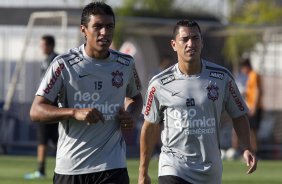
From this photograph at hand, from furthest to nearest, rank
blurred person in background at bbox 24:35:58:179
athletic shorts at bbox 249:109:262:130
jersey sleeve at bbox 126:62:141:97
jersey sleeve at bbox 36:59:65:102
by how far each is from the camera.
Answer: athletic shorts at bbox 249:109:262:130 → blurred person in background at bbox 24:35:58:179 → jersey sleeve at bbox 126:62:141:97 → jersey sleeve at bbox 36:59:65:102

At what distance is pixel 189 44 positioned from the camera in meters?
10.1

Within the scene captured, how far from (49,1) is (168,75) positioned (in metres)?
26.0

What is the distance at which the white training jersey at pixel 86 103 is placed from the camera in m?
9.53

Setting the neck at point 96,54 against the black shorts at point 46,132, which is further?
the black shorts at point 46,132

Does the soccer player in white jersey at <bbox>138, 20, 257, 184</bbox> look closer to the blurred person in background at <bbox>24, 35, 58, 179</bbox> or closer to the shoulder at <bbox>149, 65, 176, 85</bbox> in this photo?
the shoulder at <bbox>149, 65, 176, 85</bbox>

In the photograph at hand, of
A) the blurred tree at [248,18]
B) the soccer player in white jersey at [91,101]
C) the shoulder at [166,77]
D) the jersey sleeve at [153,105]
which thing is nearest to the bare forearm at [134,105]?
the jersey sleeve at [153,105]

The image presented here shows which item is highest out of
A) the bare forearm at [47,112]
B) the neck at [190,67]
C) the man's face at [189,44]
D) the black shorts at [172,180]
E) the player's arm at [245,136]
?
the man's face at [189,44]

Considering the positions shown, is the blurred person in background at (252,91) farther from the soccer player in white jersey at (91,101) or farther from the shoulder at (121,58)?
the soccer player in white jersey at (91,101)

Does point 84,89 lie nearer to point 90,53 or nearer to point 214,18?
point 90,53

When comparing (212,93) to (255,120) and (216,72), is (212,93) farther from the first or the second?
(255,120)

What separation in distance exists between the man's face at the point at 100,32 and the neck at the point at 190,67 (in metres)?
0.86

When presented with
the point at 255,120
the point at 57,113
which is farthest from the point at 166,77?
the point at 255,120

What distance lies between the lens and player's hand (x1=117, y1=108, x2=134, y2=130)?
952 centimetres

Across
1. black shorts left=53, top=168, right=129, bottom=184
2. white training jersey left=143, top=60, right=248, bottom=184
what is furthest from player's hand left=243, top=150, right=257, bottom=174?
black shorts left=53, top=168, right=129, bottom=184
